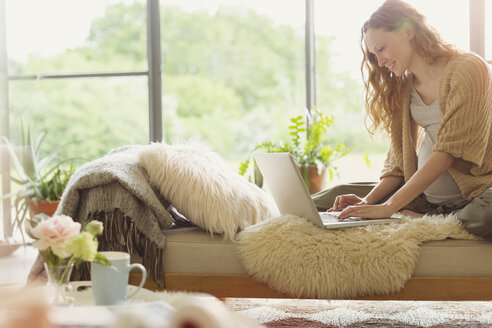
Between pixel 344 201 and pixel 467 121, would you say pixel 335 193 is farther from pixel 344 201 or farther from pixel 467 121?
pixel 467 121

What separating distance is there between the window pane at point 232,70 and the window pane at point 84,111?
0.87 feet

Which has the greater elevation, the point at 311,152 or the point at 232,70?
the point at 232,70

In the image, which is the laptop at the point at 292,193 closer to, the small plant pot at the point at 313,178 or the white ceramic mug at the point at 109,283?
the white ceramic mug at the point at 109,283

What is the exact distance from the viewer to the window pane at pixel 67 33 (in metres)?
4.48

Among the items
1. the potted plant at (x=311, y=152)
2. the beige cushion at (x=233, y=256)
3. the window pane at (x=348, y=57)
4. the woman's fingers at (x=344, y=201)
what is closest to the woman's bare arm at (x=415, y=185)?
the beige cushion at (x=233, y=256)

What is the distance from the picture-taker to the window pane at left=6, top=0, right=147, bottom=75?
14.7ft

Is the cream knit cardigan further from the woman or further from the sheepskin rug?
the sheepskin rug

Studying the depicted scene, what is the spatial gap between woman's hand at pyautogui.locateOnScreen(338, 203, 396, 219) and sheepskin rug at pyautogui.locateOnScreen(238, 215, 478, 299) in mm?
100

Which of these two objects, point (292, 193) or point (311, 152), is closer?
point (292, 193)

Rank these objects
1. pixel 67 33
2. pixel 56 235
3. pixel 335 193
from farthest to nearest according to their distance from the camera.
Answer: pixel 67 33
pixel 335 193
pixel 56 235

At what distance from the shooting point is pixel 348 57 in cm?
443

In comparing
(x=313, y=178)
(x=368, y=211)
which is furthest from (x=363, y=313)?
(x=313, y=178)

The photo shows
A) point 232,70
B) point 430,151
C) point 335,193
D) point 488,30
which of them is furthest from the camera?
point 232,70

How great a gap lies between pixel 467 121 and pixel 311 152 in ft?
5.88
